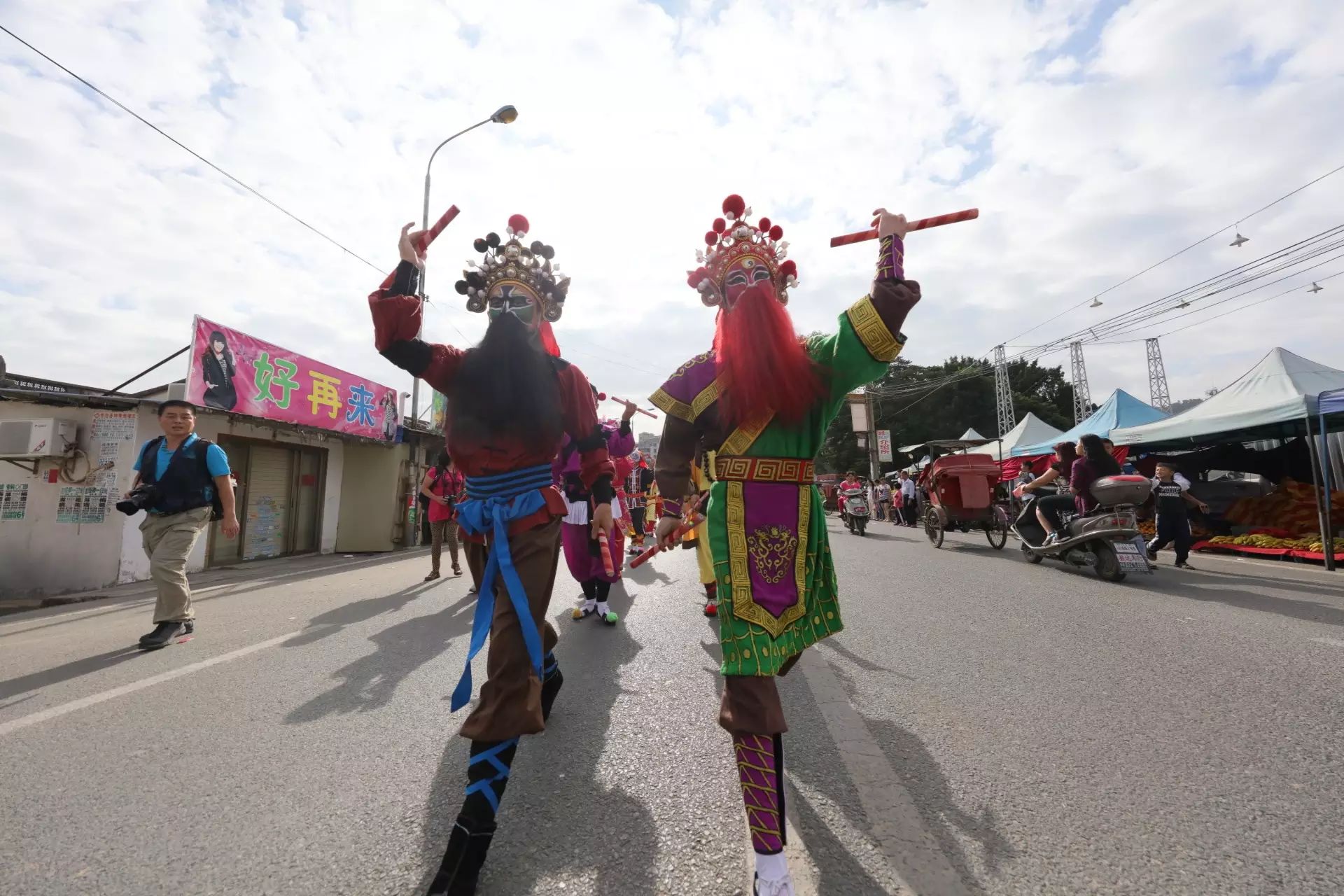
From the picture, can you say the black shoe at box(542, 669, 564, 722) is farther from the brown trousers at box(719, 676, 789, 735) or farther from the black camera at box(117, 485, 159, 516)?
the black camera at box(117, 485, 159, 516)

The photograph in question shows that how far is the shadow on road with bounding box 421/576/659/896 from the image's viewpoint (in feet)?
5.59

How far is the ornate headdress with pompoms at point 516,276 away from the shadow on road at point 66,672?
3.27 metres

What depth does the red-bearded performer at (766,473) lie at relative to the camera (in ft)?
5.90

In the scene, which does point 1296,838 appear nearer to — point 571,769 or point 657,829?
point 657,829

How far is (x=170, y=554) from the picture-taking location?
4453mm

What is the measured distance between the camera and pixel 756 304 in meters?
2.21

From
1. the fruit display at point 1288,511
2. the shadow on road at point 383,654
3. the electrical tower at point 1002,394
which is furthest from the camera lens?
the electrical tower at point 1002,394

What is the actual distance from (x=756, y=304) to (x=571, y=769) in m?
1.84

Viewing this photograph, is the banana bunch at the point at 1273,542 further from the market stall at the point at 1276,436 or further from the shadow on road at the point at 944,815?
the shadow on road at the point at 944,815

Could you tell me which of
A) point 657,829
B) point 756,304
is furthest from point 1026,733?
point 756,304

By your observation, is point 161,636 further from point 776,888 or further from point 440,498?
point 776,888

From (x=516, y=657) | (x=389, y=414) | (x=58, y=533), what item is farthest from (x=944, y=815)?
(x=389, y=414)

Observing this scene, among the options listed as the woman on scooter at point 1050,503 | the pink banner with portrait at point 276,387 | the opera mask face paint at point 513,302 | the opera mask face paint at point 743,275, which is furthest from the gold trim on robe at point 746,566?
the pink banner with portrait at point 276,387

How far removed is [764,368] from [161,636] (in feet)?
15.7
